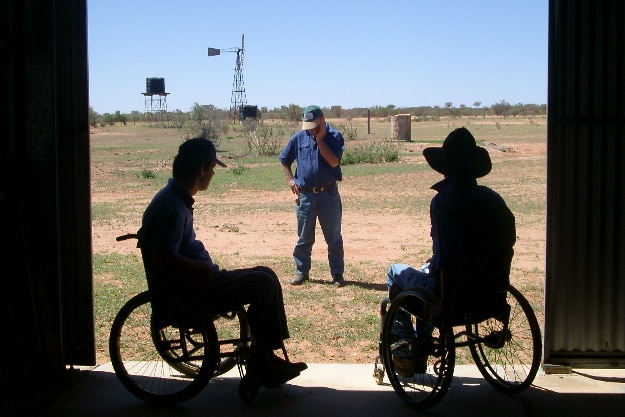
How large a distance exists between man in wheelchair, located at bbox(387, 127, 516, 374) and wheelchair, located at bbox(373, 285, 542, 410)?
5cm

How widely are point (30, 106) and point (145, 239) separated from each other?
1.27 meters

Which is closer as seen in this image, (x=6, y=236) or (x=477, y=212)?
(x=477, y=212)

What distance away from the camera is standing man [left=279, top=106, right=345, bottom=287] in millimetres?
9758

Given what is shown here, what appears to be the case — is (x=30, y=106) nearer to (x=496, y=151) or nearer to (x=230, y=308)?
(x=230, y=308)

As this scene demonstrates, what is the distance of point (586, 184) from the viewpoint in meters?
5.66

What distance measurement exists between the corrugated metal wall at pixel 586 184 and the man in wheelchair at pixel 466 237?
0.72m

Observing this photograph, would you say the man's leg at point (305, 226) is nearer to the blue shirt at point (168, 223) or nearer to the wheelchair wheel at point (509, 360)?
the wheelchair wheel at point (509, 360)

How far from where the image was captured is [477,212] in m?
5.02

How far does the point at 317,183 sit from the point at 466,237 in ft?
16.0

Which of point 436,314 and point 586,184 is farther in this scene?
point 586,184

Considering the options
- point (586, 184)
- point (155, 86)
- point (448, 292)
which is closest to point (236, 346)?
point (448, 292)

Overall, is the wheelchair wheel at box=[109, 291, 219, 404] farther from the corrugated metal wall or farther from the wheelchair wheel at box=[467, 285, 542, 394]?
the corrugated metal wall

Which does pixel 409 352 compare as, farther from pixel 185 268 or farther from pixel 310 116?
pixel 310 116

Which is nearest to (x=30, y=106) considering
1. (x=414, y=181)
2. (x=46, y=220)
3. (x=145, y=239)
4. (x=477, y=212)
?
(x=46, y=220)
